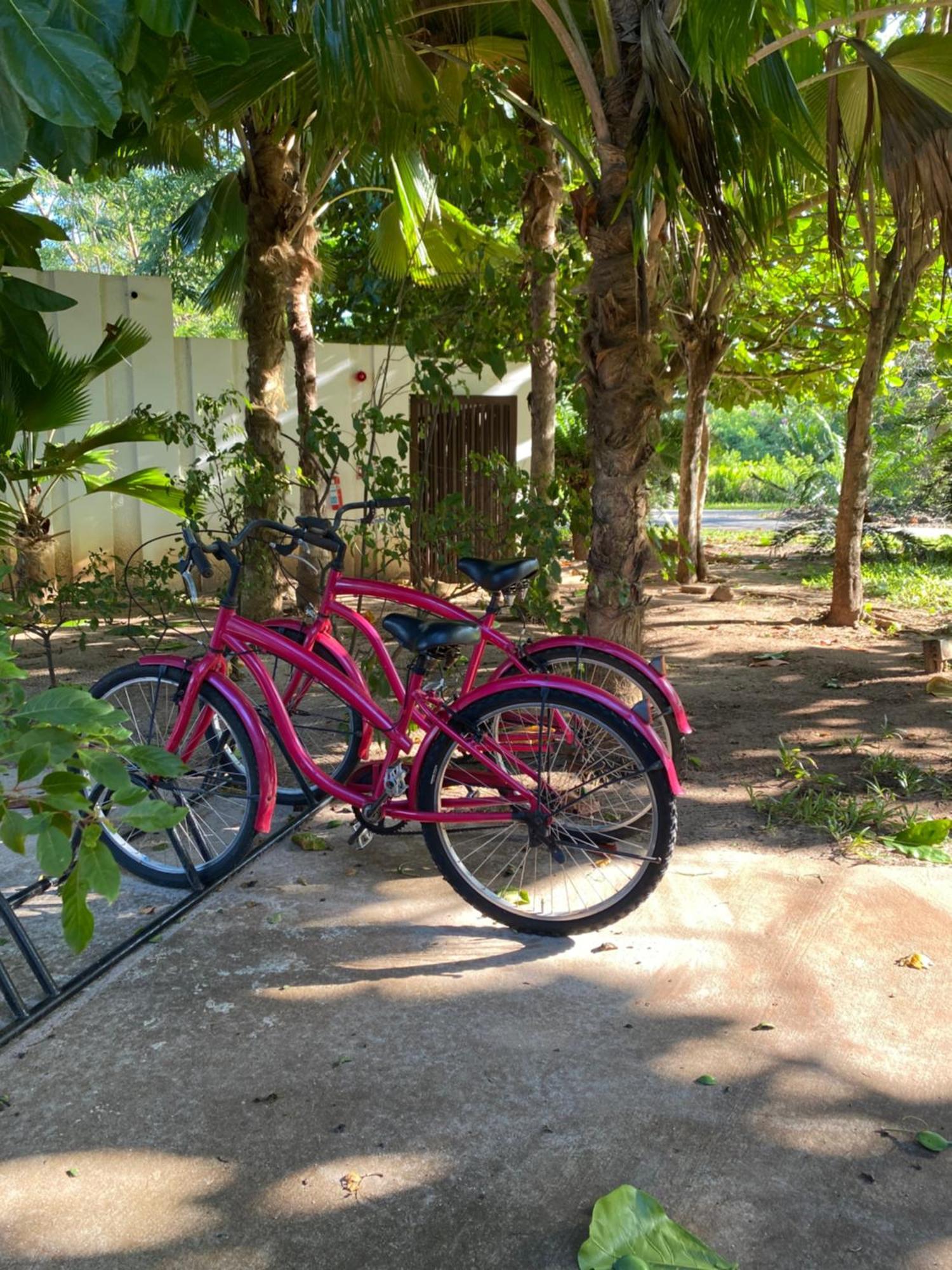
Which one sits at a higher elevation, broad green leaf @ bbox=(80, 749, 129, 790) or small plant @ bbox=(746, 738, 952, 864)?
broad green leaf @ bbox=(80, 749, 129, 790)

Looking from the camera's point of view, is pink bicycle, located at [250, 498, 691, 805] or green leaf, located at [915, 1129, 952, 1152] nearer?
green leaf, located at [915, 1129, 952, 1152]

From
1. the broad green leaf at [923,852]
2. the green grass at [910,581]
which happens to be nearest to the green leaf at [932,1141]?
the broad green leaf at [923,852]

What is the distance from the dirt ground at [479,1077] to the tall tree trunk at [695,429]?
22.5 feet

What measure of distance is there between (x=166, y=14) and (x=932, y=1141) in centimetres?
310

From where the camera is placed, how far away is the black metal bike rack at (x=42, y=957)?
3.02m

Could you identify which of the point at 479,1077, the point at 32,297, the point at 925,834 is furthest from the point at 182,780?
the point at 925,834

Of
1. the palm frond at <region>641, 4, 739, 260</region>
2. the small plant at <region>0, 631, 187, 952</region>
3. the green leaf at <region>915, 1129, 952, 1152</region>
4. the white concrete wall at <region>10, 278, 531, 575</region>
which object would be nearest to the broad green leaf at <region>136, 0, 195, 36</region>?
the small plant at <region>0, 631, 187, 952</region>

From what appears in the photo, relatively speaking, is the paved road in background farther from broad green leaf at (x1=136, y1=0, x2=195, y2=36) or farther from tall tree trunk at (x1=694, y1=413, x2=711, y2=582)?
broad green leaf at (x1=136, y1=0, x2=195, y2=36)

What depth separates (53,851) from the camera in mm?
1775

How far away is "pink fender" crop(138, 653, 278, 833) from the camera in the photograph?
147 inches

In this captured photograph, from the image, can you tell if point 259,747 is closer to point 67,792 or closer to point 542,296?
point 67,792

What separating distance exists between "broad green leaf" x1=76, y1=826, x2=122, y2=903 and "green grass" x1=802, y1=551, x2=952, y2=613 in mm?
10147

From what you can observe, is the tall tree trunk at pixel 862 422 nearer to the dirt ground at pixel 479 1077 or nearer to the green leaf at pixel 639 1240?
the dirt ground at pixel 479 1077

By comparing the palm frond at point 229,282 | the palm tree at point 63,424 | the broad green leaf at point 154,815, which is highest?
the palm frond at point 229,282
